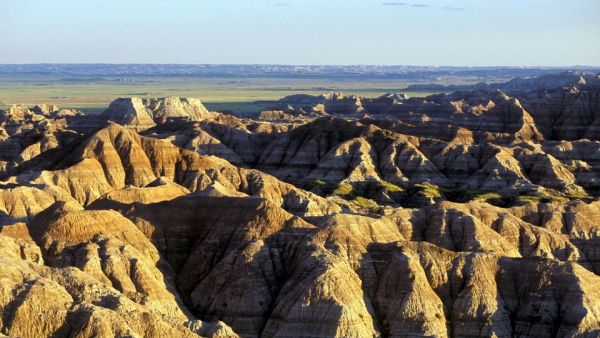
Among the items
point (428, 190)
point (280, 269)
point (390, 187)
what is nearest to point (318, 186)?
point (390, 187)

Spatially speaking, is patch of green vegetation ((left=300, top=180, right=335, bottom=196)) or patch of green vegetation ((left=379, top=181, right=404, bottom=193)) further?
patch of green vegetation ((left=379, top=181, right=404, bottom=193))

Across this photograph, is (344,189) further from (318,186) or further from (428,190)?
(428,190)

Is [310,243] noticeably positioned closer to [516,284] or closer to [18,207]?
[516,284]

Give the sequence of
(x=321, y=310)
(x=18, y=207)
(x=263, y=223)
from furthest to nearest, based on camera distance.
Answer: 1. (x=18, y=207)
2. (x=263, y=223)
3. (x=321, y=310)

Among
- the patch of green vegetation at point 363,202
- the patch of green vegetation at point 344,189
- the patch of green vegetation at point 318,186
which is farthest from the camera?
the patch of green vegetation at point 318,186

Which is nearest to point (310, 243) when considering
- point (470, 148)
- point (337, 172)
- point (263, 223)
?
point (263, 223)

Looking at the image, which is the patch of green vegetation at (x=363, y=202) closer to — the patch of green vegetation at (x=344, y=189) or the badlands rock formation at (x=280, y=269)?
the patch of green vegetation at (x=344, y=189)

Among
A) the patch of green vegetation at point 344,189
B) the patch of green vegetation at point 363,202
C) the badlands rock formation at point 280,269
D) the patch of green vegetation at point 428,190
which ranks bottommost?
the patch of green vegetation at point 428,190

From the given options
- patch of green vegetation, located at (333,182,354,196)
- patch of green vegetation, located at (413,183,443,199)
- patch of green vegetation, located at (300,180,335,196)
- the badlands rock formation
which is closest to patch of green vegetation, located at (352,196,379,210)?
patch of green vegetation, located at (333,182,354,196)

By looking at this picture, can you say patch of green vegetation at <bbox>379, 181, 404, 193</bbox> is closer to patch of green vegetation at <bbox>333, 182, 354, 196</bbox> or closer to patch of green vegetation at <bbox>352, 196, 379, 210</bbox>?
patch of green vegetation at <bbox>333, 182, 354, 196</bbox>

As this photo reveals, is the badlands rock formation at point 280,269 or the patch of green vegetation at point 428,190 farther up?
the badlands rock formation at point 280,269

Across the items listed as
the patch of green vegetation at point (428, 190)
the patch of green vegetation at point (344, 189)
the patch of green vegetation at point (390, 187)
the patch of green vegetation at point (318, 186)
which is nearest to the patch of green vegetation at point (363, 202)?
the patch of green vegetation at point (344, 189)
